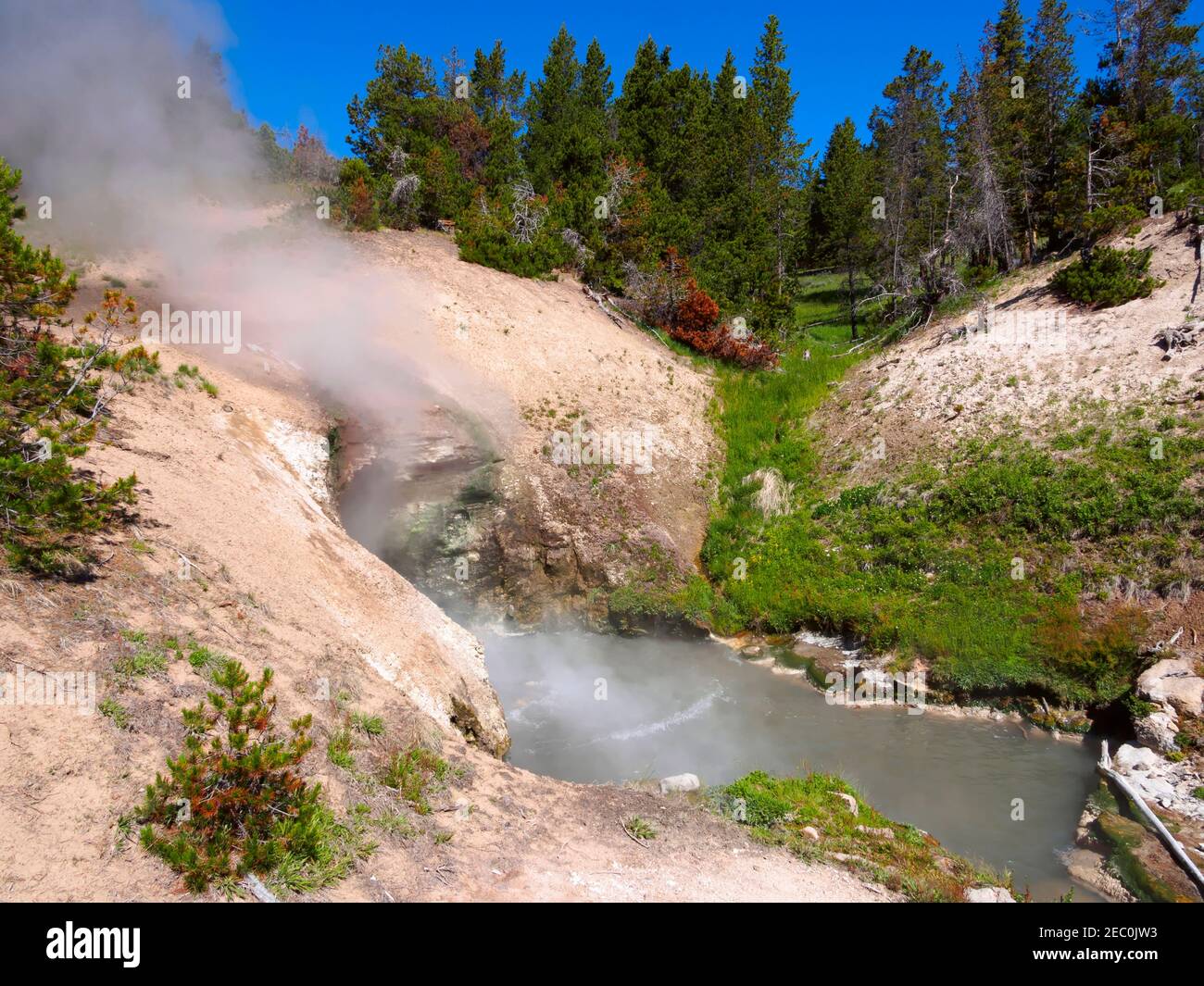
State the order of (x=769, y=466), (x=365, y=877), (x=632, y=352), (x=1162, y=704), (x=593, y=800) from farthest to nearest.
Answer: (x=632, y=352)
(x=769, y=466)
(x=1162, y=704)
(x=593, y=800)
(x=365, y=877)

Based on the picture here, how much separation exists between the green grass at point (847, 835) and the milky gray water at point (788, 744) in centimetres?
143

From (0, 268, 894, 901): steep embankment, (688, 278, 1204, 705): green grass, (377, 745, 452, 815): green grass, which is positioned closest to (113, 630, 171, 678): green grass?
(0, 268, 894, 901): steep embankment

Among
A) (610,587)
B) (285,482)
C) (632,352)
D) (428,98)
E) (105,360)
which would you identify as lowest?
(610,587)

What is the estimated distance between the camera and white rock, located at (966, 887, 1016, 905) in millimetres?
8318

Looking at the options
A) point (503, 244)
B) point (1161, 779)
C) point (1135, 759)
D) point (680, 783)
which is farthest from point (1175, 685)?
point (503, 244)

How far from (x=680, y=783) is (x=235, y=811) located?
22.6ft

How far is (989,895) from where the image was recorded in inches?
336

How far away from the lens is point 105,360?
10.7m

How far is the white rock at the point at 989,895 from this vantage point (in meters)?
8.32

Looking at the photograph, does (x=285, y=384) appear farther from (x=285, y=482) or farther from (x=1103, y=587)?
(x=1103, y=587)

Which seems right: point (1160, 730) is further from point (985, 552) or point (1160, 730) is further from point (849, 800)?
point (849, 800)
